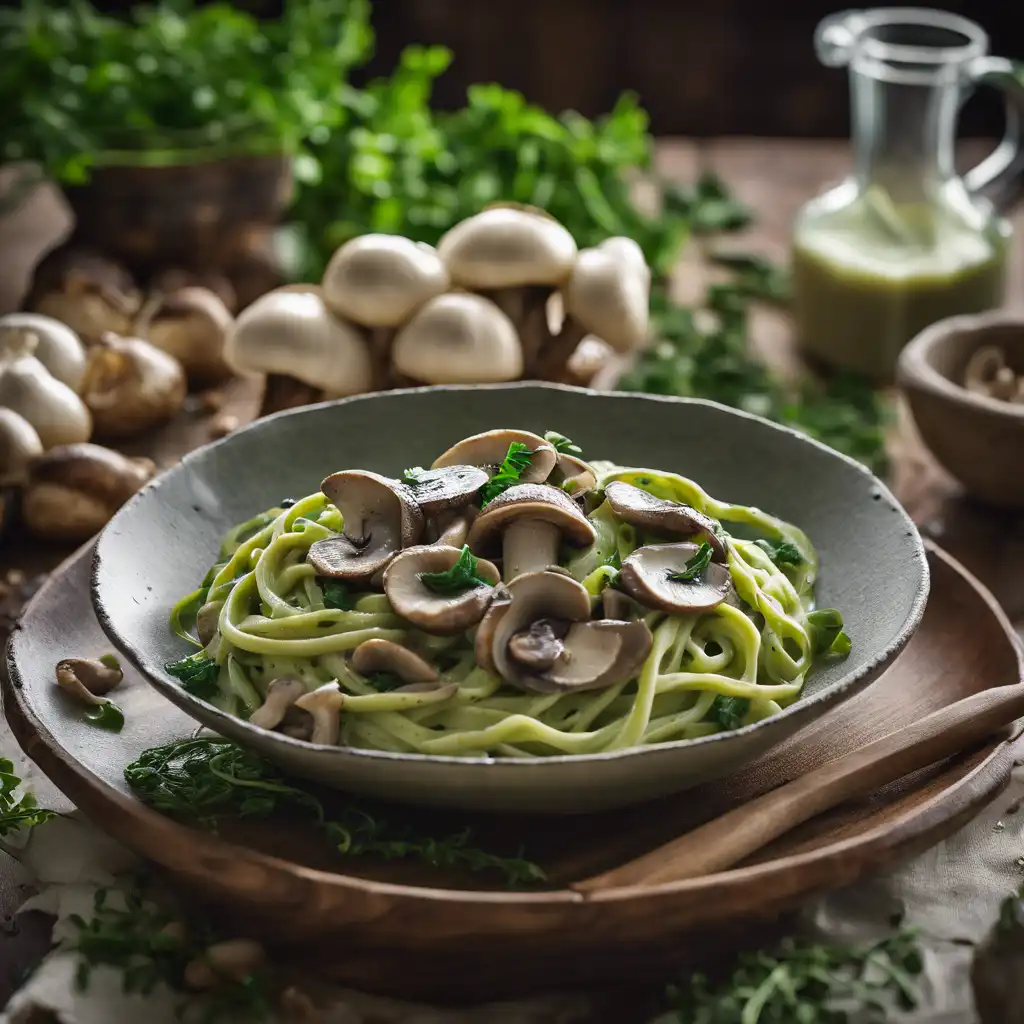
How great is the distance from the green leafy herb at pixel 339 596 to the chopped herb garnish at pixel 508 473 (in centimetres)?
34

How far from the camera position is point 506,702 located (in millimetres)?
2814

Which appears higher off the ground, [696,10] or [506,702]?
[506,702]

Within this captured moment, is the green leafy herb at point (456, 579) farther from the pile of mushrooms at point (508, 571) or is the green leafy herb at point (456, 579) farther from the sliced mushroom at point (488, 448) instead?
the sliced mushroom at point (488, 448)

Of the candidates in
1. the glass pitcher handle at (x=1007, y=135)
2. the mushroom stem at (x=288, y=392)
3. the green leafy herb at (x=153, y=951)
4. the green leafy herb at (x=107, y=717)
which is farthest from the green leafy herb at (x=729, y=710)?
the glass pitcher handle at (x=1007, y=135)

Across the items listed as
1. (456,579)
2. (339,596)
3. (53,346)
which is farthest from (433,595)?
(53,346)

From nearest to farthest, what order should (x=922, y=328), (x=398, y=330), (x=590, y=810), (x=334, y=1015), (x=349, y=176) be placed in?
1. (x=334, y=1015)
2. (x=590, y=810)
3. (x=398, y=330)
4. (x=922, y=328)
5. (x=349, y=176)

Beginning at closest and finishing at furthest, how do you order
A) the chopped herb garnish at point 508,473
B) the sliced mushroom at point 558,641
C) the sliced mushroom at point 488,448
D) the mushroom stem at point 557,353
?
the sliced mushroom at point 558,641 < the chopped herb garnish at point 508,473 < the sliced mushroom at point 488,448 < the mushroom stem at point 557,353

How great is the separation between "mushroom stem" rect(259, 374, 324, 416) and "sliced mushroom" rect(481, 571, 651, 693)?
2.10 meters

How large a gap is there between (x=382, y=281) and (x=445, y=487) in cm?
164

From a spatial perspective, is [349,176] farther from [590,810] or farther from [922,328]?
[590,810]

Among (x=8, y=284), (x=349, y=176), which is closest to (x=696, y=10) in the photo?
(x=349, y=176)

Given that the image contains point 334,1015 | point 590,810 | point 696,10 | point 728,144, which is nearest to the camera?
point 334,1015

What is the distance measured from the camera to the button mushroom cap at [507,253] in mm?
4602

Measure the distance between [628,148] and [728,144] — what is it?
4.97 feet
